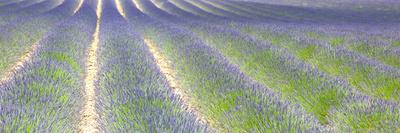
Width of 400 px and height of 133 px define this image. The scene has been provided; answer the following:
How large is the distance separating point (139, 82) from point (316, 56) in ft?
11.7

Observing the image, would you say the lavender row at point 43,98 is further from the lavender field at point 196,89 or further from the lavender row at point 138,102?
the lavender row at point 138,102

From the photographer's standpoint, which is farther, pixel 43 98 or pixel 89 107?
pixel 89 107

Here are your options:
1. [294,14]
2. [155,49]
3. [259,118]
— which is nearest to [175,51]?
[155,49]

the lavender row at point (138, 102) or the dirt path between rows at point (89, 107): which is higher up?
the lavender row at point (138, 102)

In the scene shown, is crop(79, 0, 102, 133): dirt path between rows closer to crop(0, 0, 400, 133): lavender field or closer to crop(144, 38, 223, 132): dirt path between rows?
crop(0, 0, 400, 133): lavender field

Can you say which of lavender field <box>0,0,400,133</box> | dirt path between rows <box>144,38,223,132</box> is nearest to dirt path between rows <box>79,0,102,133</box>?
lavender field <box>0,0,400,133</box>

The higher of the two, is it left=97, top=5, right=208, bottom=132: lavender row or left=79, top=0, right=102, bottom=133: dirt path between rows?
left=97, top=5, right=208, bottom=132: lavender row

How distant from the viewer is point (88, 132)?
13.1 feet

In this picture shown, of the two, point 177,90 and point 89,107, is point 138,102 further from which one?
point 177,90

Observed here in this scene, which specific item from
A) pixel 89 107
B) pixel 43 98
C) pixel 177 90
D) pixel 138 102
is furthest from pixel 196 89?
pixel 43 98

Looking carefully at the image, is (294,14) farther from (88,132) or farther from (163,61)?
(88,132)

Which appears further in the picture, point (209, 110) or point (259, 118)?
point (209, 110)

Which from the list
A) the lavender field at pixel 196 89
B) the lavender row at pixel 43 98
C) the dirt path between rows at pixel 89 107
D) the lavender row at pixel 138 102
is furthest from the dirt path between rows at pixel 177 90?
the lavender row at pixel 43 98

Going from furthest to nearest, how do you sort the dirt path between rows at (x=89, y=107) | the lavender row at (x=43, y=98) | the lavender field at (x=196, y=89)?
the dirt path between rows at (x=89, y=107)
the lavender field at (x=196, y=89)
the lavender row at (x=43, y=98)
